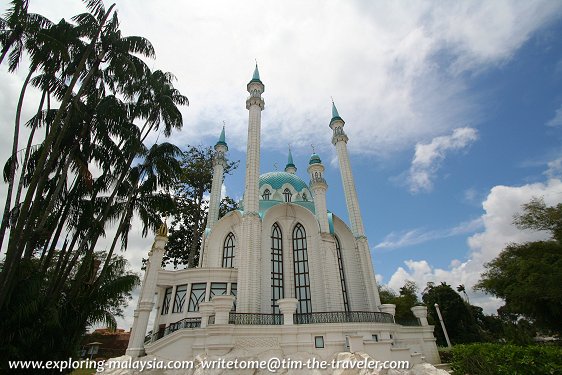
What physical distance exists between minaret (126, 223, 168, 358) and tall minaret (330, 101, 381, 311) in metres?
13.6

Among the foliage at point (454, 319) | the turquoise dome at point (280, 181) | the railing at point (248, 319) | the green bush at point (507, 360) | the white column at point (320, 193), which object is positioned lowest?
the green bush at point (507, 360)

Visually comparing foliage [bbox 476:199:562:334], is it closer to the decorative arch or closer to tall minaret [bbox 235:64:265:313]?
the decorative arch

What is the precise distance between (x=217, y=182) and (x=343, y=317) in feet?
49.2

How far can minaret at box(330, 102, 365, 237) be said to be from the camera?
22.7 meters

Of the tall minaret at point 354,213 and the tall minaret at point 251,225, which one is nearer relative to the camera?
the tall minaret at point 251,225

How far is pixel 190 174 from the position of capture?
103 feet

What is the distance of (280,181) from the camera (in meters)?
28.4

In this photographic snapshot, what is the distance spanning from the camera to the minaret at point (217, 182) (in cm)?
2391

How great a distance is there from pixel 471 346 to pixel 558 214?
18974 mm

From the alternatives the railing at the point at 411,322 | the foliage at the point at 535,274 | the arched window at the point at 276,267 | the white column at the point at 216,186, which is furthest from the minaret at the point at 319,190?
the foliage at the point at 535,274

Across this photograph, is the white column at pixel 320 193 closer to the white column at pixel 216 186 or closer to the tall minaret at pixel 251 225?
the tall minaret at pixel 251 225

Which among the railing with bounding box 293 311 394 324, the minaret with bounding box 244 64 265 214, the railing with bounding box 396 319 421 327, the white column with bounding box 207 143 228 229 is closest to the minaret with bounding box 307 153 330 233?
the minaret with bounding box 244 64 265 214

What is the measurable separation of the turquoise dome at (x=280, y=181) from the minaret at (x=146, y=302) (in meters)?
11.6

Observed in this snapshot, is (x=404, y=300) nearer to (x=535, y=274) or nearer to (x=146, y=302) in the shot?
(x=535, y=274)
